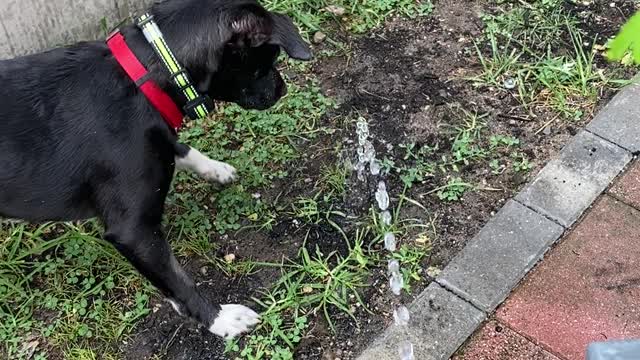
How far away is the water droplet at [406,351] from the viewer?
286 centimetres

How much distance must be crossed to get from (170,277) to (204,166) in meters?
0.78

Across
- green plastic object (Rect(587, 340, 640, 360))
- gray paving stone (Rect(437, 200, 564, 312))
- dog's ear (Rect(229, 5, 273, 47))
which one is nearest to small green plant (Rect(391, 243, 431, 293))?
gray paving stone (Rect(437, 200, 564, 312))

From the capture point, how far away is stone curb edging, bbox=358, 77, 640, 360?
2.93 meters

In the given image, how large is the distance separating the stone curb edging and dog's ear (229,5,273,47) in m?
1.29

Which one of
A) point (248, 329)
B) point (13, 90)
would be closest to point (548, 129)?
point (248, 329)

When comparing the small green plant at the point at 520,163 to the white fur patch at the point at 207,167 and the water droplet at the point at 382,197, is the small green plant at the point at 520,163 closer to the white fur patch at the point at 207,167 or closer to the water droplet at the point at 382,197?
the water droplet at the point at 382,197

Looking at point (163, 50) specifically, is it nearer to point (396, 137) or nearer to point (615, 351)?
point (396, 137)

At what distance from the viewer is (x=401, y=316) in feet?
9.84

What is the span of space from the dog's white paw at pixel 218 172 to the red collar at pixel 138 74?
0.86 metres

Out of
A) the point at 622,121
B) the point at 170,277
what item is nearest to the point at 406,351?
the point at 170,277

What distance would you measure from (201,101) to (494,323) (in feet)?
4.90

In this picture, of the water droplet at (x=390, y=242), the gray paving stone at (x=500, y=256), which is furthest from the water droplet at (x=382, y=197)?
the gray paving stone at (x=500, y=256)

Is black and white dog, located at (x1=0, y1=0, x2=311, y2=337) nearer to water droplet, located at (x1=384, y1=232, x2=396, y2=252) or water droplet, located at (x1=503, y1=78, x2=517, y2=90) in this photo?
water droplet, located at (x1=384, y1=232, x2=396, y2=252)

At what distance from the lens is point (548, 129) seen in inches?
145
